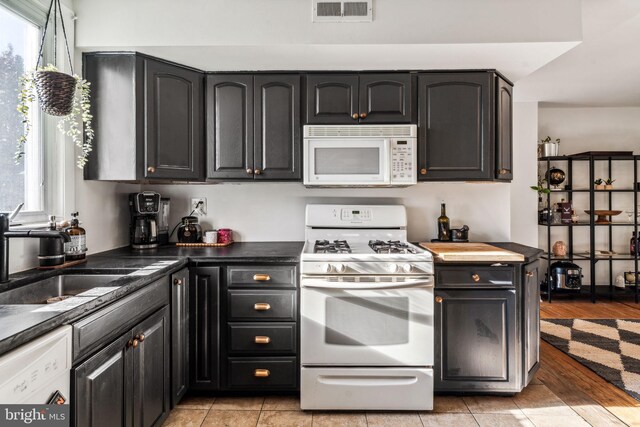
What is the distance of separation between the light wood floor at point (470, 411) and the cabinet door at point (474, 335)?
0.53 ft

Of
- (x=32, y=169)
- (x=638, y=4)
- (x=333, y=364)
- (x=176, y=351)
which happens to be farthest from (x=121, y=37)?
(x=638, y=4)

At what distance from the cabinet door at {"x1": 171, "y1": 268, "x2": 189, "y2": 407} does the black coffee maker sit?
1.89 feet

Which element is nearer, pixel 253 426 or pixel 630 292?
pixel 253 426

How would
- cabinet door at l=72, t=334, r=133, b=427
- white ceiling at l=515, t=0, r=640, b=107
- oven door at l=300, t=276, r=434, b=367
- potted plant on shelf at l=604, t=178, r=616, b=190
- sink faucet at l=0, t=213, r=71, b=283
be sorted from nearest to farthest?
cabinet door at l=72, t=334, r=133, b=427
sink faucet at l=0, t=213, r=71, b=283
oven door at l=300, t=276, r=434, b=367
white ceiling at l=515, t=0, r=640, b=107
potted plant on shelf at l=604, t=178, r=616, b=190

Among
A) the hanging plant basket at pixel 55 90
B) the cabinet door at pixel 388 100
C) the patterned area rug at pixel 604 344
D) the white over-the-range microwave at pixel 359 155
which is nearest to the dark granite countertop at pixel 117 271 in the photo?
the white over-the-range microwave at pixel 359 155

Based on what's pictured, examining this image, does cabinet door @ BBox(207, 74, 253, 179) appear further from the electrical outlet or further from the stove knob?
the stove knob

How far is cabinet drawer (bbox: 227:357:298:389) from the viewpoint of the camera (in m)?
2.18

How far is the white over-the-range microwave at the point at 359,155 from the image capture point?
2.41m

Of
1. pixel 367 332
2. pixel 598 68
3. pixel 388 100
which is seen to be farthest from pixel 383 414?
pixel 598 68

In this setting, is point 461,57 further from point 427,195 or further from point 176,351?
point 176,351

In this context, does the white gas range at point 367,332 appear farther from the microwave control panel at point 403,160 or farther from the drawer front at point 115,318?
the drawer front at point 115,318

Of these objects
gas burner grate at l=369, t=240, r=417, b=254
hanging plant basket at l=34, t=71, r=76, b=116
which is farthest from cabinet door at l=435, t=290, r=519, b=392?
hanging plant basket at l=34, t=71, r=76, b=116

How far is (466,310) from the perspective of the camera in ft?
7.07

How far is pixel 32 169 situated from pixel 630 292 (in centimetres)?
611
